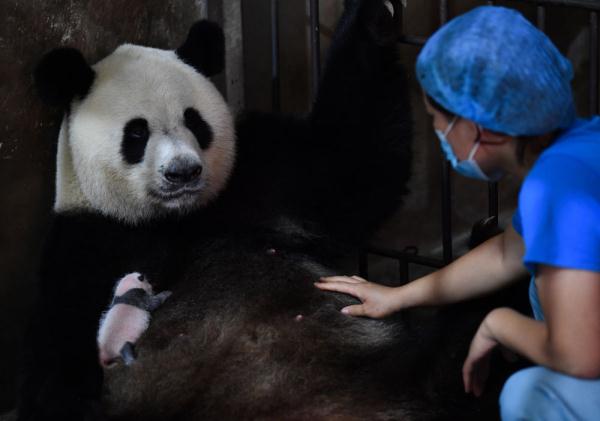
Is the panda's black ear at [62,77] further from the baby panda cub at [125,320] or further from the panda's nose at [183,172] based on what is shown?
the baby panda cub at [125,320]

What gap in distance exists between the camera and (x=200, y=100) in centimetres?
313

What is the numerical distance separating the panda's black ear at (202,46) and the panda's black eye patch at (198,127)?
237 mm

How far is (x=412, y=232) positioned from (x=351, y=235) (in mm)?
1477

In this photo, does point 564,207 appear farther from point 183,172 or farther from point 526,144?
point 183,172

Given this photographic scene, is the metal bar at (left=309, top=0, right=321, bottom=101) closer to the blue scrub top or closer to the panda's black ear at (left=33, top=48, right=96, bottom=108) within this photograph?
the panda's black ear at (left=33, top=48, right=96, bottom=108)

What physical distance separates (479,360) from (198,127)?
131cm

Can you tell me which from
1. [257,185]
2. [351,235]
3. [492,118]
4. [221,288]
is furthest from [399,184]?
[492,118]

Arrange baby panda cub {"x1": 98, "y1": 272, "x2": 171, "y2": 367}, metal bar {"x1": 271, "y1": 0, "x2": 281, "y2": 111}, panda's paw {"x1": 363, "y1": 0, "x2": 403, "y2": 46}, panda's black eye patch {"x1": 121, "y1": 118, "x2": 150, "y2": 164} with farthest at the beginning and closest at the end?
metal bar {"x1": 271, "y1": 0, "x2": 281, "y2": 111} → panda's paw {"x1": 363, "y1": 0, "x2": 403, "y2": 46} → panda's black eye patch {"x1": 121, "y1": 118, "x2": 150, "y2": 164} → baby panda cub {"x1": 98, "y1": 272, "x2": 171, "y2": 367}

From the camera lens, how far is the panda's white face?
2947 mm

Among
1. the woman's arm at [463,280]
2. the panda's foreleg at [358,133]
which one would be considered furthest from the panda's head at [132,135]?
the woman's arm at [463,280]

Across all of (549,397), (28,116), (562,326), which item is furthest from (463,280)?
(28,116)

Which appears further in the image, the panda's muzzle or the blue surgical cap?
the panda's muzzle

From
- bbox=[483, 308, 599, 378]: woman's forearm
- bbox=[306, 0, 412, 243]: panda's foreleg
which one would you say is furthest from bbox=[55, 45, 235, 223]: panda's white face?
bbox=[483, 308, 599, 378]: woman's forearm

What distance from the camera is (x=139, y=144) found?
9.83 ft
